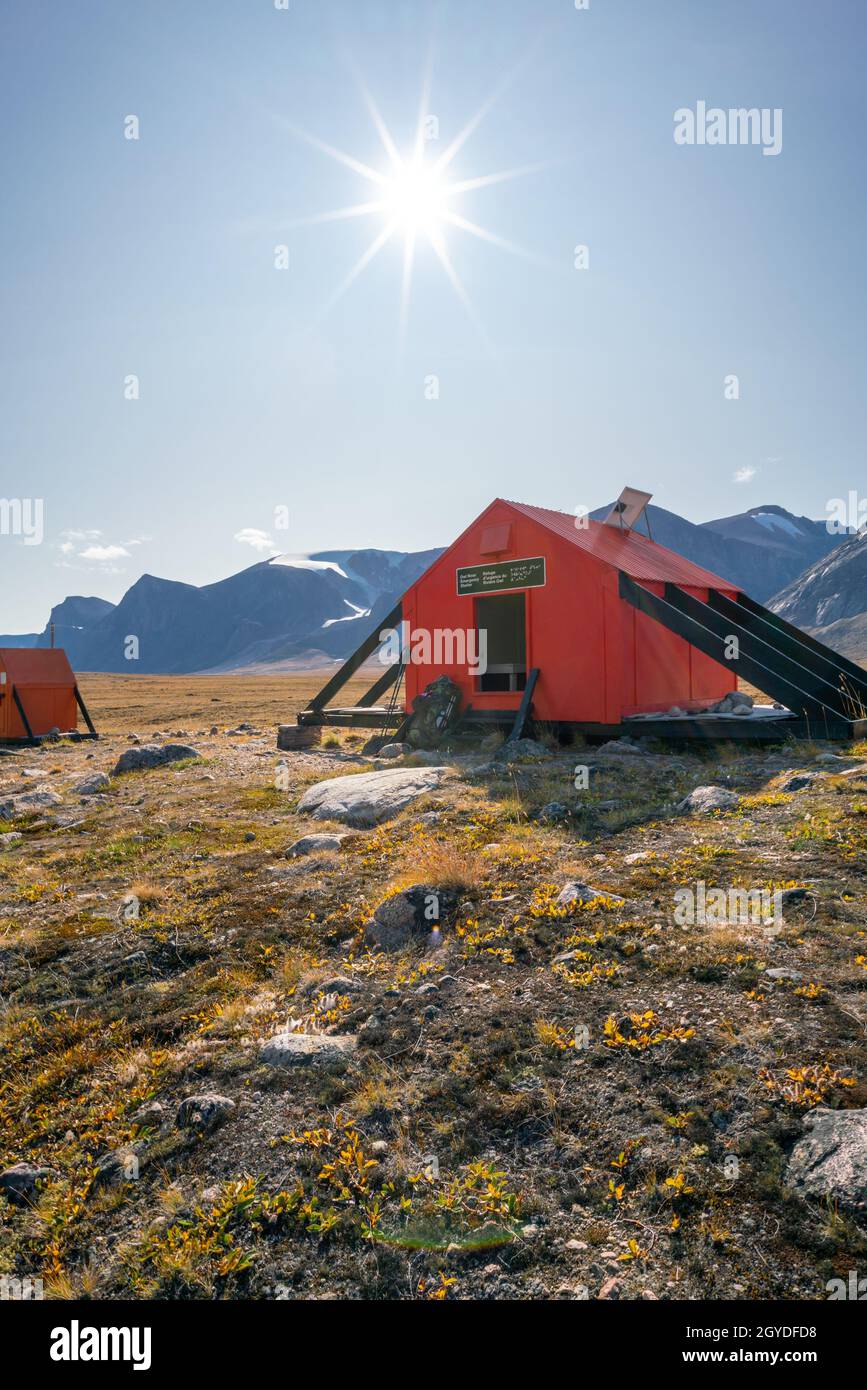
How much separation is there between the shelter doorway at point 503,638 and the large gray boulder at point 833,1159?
13.8 meters

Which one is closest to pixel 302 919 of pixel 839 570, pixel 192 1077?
pixel 192 1077

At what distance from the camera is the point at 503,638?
1859cm

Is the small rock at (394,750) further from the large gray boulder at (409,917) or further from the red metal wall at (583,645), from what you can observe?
the large gray boulder at (409,917)

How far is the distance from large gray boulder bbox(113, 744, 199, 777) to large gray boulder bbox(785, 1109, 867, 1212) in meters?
15.9

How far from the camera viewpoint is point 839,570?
577ft

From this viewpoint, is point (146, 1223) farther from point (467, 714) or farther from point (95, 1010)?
point (467, 714)

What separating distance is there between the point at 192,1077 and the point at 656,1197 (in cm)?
272

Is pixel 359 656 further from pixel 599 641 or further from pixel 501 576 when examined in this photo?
pixel 599 641

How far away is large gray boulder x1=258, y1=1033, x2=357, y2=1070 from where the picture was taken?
429cm

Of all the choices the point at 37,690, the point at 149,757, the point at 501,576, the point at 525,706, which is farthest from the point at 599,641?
the point at 37,690

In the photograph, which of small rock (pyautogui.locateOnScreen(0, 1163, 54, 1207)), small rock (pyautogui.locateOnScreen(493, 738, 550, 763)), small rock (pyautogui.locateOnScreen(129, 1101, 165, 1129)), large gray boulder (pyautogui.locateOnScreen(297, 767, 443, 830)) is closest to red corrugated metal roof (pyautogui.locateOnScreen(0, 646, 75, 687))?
large gray boulder (pyautogui.locateOnScreen(297, 767, 443, 830))

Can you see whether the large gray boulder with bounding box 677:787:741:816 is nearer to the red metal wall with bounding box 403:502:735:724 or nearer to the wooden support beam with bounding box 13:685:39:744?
the red metal wall with bounding box 403:502:735:724

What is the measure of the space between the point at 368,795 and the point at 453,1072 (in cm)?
714

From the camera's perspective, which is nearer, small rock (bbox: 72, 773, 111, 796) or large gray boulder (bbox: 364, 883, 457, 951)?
large gray boulder (bbox: 364, 883, 457, 951)
